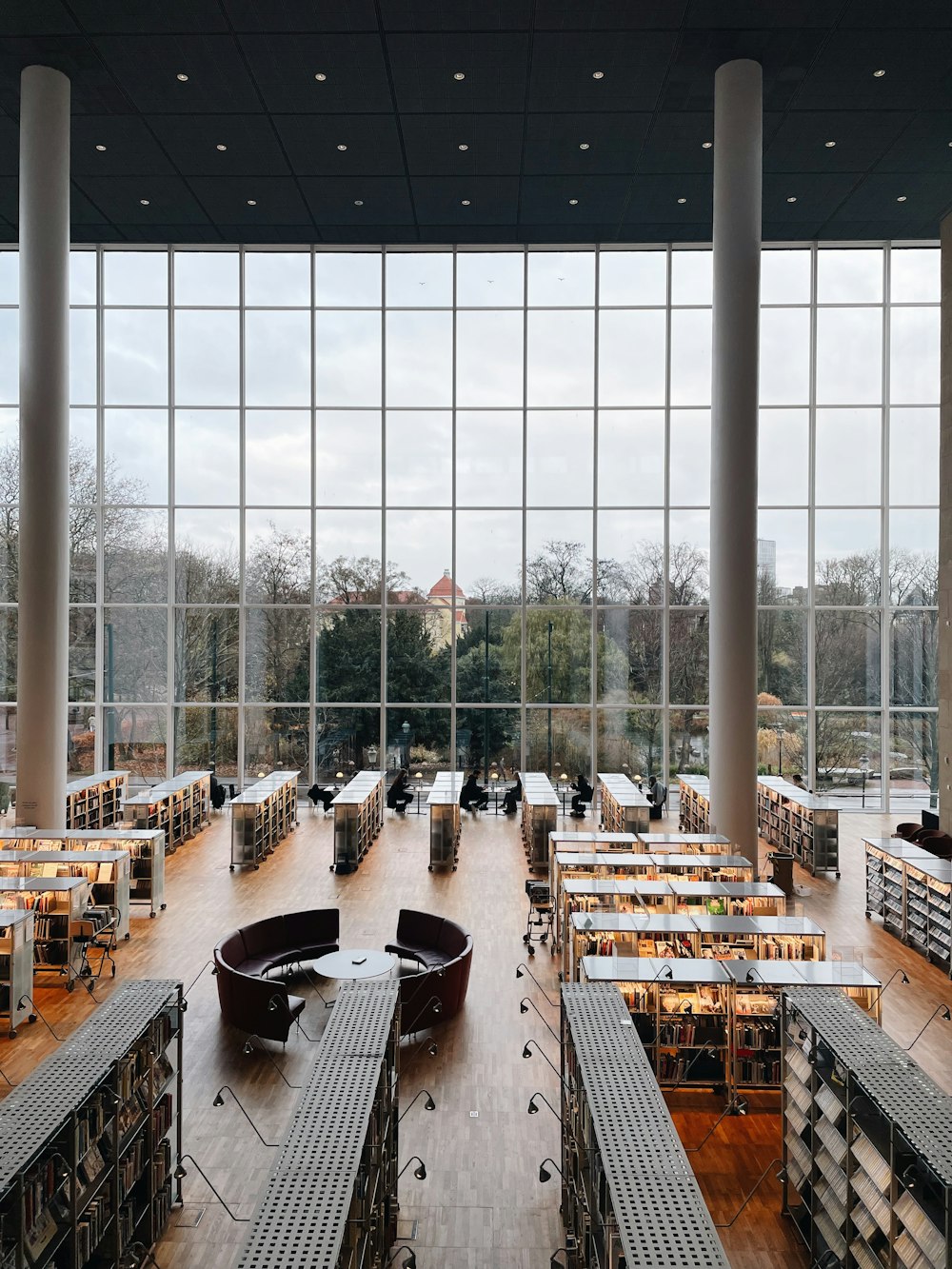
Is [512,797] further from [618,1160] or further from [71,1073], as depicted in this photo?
[618,1160]

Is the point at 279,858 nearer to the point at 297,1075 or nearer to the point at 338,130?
the point at 297,1075

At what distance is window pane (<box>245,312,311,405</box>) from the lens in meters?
18.2

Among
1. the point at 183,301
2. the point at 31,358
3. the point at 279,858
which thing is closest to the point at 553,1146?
the point at 279,858

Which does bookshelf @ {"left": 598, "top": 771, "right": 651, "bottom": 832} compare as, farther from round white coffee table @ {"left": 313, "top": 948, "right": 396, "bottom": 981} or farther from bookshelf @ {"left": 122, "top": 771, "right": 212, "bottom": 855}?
bookshelf @ {"left": 122, "top": 771, "right": 212, "bottom": 855}

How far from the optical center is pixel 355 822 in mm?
13539

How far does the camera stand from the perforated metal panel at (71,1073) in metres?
4.11

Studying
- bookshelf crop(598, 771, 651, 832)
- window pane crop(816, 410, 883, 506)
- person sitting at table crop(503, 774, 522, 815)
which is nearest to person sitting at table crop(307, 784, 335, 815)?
person sitting at table crop(503, 774, 522, 815)

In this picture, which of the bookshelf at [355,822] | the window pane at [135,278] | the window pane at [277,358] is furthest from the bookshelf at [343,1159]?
the window pane at [135,278]

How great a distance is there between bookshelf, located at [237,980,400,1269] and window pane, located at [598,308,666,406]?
578 inches

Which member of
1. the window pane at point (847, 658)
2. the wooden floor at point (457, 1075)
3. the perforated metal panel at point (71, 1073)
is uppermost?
the window pane at point (847, 658)

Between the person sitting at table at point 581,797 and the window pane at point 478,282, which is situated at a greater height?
the window pane at point 478,282

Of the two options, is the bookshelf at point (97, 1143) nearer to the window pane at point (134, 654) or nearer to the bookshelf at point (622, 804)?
the bookshelf at point (622, 804)

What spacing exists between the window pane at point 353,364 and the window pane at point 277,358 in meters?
0.34

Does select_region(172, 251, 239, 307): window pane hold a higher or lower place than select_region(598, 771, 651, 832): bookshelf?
higher
